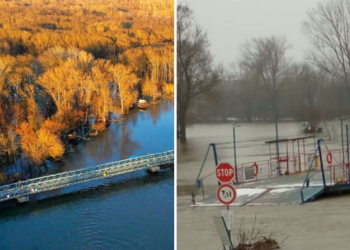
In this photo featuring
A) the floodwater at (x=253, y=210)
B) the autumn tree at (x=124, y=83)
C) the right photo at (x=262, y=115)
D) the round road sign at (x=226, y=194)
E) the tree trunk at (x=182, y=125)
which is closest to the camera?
the round road sign at (x=226, y=194)

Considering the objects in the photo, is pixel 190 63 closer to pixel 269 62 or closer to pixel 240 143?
pixel 269 62

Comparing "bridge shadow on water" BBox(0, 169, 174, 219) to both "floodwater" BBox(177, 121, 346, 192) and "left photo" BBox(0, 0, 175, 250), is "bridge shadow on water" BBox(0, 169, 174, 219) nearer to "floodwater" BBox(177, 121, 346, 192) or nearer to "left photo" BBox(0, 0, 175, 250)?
"left photo" BBox(0, 0, 175, 250)

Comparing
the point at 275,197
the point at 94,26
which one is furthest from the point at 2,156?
the point at 275,197

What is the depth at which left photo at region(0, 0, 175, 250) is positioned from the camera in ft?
19.9

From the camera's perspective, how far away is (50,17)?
6262mm

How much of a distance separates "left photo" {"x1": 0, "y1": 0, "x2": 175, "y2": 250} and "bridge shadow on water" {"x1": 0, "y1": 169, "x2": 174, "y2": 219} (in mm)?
12

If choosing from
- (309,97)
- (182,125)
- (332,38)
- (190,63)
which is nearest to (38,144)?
(182,125)

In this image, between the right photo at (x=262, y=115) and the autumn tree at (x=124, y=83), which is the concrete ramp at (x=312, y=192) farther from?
the autumn tree at (x=124, y=83)

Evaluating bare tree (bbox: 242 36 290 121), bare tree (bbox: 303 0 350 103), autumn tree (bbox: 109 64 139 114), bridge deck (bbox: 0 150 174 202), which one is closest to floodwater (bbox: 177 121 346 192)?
bare tree (bbox: 242 36 290 121)

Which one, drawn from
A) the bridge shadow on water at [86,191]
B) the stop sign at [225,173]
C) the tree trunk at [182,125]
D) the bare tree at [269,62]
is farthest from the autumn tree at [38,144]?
the bare tree at [269,62]

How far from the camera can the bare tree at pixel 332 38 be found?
586 cm

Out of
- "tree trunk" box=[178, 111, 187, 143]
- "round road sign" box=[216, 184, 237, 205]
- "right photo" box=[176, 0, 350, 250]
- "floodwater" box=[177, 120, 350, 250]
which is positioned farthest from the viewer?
"tree trunk" box=[178, 111, 187, 143]

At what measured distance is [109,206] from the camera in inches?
243

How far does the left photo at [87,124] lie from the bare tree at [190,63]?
0.18 meters
